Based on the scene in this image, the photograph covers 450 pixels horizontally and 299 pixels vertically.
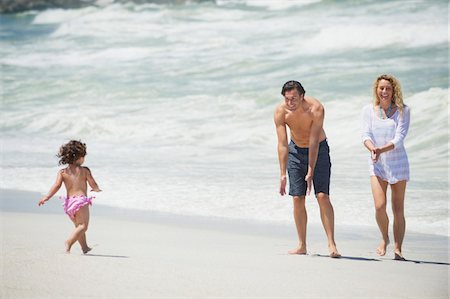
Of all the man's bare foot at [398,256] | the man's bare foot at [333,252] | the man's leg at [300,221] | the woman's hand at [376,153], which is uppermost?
the woman's hand at [376,153]

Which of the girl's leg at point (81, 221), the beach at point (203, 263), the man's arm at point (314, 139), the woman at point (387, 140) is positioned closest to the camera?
the beach at point (203, 263)

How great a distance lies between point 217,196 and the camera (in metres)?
8.83

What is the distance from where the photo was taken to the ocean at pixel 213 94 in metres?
9.34

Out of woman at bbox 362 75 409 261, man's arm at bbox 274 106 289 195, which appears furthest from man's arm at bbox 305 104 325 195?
woman at bbox 362 75 409 261

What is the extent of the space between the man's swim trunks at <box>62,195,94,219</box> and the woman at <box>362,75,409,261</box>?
1.69 metres

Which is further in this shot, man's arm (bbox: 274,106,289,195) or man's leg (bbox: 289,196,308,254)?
man's leg (bbox: 289,196,308,254)

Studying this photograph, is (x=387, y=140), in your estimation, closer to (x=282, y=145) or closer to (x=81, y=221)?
(x=282, y=145)

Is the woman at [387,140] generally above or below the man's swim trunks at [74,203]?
above

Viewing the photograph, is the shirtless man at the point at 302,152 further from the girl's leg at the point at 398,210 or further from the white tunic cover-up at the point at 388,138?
the girl's leg at the point at 398,210

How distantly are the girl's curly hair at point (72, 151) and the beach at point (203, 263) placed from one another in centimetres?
54

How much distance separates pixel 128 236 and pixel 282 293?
7.09 ft

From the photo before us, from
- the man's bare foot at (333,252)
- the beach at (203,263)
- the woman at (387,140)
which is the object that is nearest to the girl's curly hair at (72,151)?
the beach at (203,263)

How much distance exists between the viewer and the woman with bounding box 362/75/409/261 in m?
5.61

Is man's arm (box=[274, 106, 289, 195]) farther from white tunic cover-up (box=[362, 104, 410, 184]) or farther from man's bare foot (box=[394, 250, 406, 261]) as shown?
man's bare foot (box=[394, 250, 406, 261])
